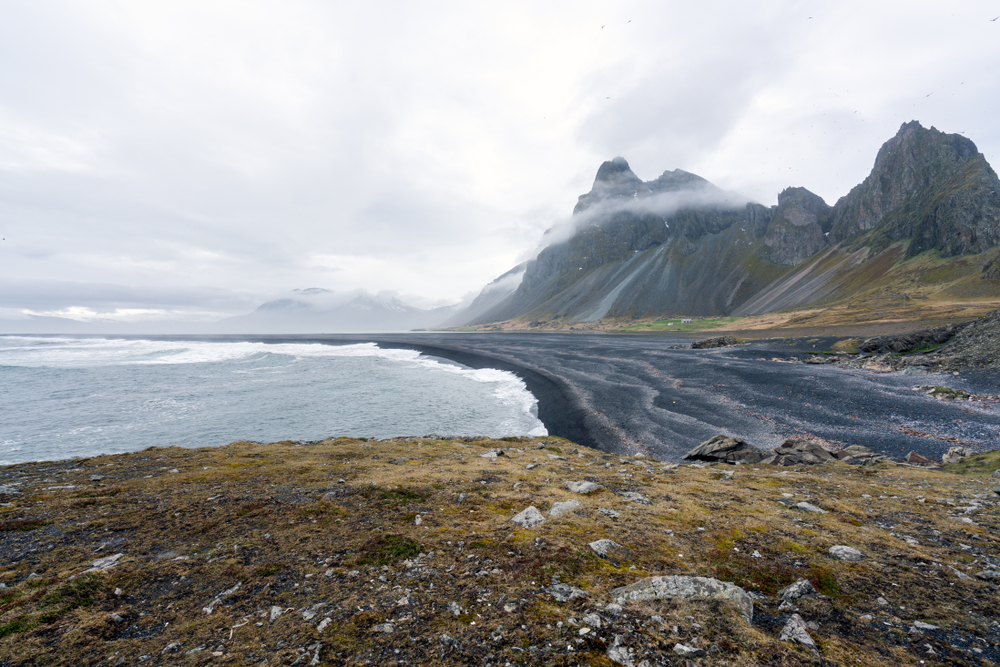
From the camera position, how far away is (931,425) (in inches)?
993

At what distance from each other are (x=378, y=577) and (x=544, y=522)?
3.94 meters

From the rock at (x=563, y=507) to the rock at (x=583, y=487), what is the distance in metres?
1.71

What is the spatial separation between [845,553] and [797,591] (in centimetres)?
244

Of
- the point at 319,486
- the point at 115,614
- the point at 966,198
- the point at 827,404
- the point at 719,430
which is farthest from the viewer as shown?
the point at 966,198

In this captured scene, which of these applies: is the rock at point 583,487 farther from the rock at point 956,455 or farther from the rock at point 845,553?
the rock at point 956,455

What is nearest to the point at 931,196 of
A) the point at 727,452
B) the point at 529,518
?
the point at 727,452

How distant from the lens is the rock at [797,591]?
225 inches

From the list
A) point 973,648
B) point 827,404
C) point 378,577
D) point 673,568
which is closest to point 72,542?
point 378,577

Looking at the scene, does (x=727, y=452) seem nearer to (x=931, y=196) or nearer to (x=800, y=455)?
(x=800, y=455)

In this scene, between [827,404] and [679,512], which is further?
[827,404]

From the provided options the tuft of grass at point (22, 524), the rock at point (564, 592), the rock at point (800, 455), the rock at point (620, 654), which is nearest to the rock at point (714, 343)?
the rock at point (800, 455)

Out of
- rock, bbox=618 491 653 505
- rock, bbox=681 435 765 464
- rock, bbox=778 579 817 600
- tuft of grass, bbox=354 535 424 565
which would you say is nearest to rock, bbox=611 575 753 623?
rock, bbox=778 579 817 600

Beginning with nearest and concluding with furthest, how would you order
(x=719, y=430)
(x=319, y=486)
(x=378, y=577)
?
(x=378, y=577), (x=319, y=486), (x=719, y=430)

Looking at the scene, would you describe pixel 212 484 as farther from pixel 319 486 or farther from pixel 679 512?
pixel 679 512
